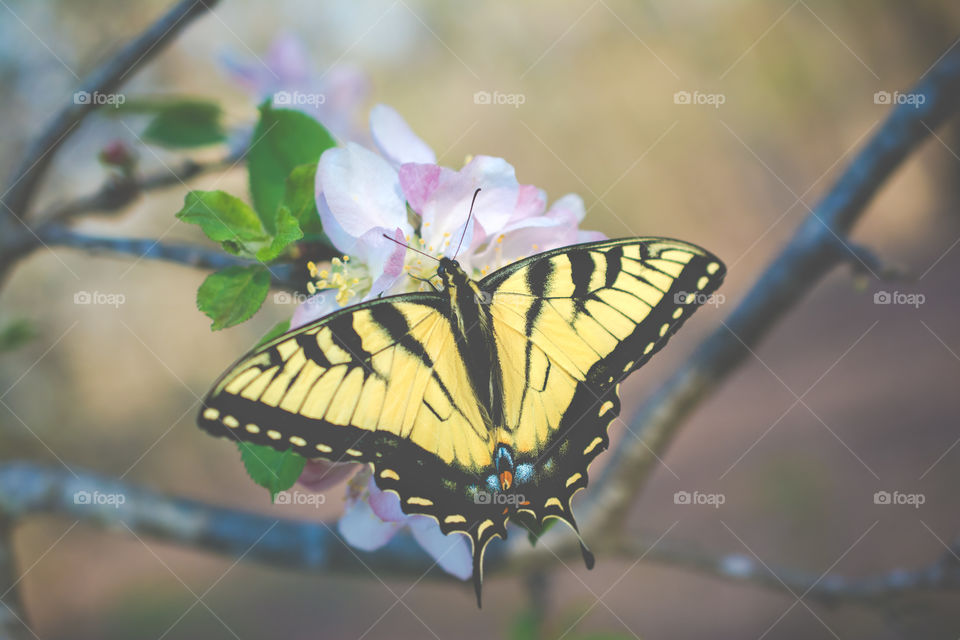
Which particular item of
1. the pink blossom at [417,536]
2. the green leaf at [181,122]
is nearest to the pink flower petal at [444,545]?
the pink blossom at [417,536]

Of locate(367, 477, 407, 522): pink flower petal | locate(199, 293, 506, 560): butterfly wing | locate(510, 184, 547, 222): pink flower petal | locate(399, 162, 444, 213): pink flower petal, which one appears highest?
locate(510, 184, 547, 222): pink flower petal

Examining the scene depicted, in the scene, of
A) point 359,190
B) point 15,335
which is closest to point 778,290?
point 359,190

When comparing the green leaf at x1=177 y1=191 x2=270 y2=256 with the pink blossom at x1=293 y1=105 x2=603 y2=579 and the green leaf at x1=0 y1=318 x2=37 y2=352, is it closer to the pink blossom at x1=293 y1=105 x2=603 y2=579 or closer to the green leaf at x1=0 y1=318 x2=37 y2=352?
the pink blossom at x1=293 y1=105 x2=603 y2=579

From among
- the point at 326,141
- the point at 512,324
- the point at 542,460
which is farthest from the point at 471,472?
the point at 326,141

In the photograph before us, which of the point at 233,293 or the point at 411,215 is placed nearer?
the point at 233,293

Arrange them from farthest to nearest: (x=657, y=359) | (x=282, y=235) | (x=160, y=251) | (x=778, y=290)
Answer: (x=657, y=359)
(x=778, y=290)
(x=160, y=251)
(x=282, y=235)

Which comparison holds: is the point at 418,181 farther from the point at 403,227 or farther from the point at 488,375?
the point at 488,375

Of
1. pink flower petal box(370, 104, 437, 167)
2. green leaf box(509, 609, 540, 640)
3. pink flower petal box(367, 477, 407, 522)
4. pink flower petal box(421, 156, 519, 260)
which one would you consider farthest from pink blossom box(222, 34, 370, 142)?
green leaf box(509, 609, 540, 640)
